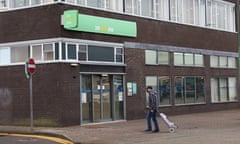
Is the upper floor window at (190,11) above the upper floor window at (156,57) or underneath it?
above

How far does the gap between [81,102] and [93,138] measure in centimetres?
494

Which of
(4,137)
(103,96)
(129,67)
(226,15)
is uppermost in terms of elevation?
(226,15)

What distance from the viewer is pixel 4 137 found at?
55.9ft

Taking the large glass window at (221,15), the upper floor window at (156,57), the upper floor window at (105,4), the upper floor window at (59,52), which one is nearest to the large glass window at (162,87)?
the upper floor window at (156,57)

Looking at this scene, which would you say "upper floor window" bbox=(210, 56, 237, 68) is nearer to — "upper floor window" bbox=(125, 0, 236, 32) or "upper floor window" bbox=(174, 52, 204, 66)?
"upper floor window" bbox=(174, 52, 204, 66)

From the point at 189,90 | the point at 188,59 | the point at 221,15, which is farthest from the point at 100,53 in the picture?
the point at 221,15

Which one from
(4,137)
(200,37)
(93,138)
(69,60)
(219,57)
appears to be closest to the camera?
(93,138)

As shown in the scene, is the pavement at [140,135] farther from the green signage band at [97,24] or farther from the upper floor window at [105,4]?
the upper floor window at [105,4]

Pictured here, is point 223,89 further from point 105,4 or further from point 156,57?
point 105,4

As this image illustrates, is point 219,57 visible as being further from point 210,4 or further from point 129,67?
point 129,67

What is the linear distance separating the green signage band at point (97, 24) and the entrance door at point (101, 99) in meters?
2.39

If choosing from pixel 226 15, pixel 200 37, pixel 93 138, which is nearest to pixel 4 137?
pixel 93 138

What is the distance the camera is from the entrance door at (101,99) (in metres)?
21.2

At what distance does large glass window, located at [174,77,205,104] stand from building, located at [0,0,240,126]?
63 millimetres
